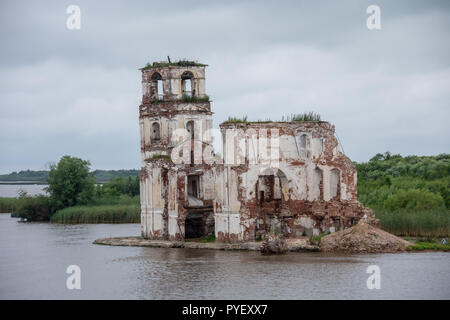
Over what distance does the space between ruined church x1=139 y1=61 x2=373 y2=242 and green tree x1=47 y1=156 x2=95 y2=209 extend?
2653 centimetres

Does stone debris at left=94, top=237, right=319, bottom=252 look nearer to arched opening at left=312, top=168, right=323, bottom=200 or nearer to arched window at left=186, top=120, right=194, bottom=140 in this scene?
arched opening at left=312, top=168, right=323, bottom=200

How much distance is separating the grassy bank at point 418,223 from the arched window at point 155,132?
44.2 ft

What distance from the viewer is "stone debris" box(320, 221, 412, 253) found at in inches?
1502

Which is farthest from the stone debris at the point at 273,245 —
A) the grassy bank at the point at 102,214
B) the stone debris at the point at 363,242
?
the grassy bank at the point at 102,214

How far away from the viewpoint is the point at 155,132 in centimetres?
4634

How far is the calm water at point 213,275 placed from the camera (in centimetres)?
2936

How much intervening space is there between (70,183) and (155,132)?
26.8 meters

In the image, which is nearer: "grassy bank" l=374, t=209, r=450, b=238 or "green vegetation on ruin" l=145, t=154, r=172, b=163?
"grassy bank" l=374, t=209, r=450, b=238

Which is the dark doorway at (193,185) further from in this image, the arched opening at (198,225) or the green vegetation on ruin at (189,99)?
the green vegetation on ruin at (189,99)

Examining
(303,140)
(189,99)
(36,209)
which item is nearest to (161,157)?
(189,99)

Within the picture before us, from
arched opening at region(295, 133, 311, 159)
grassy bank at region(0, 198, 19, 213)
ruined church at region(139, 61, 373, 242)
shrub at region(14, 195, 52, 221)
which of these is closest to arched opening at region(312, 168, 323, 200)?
ruined church at region(139, 61, 373, 242)

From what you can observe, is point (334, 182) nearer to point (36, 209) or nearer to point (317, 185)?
point (317, 185)
